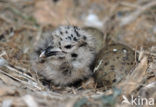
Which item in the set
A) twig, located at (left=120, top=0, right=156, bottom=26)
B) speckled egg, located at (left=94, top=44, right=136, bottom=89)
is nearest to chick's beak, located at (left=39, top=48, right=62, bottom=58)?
speckled egg, located at (left=94, top=44, right=136, bottom=89)

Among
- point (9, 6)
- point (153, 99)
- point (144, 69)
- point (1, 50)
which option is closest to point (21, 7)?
point (9, 6)

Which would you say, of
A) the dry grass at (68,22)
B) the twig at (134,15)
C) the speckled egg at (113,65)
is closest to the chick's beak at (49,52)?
the dry grass at (68,22)

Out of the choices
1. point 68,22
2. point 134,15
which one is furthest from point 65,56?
point 134,15

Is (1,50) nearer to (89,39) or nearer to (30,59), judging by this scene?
(30,59)

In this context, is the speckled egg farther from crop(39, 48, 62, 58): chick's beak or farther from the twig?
the twig

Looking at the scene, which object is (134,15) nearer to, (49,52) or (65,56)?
(65,56)

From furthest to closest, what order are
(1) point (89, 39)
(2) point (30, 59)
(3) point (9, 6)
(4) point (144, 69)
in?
(3) point (9, 6) → (2) point (30, 59) → (1) point (89, 39) → (4) point (144, 69)

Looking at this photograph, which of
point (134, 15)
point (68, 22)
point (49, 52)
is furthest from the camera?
point (134, 15)

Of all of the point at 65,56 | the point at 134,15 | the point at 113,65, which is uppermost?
the point at 134,15
